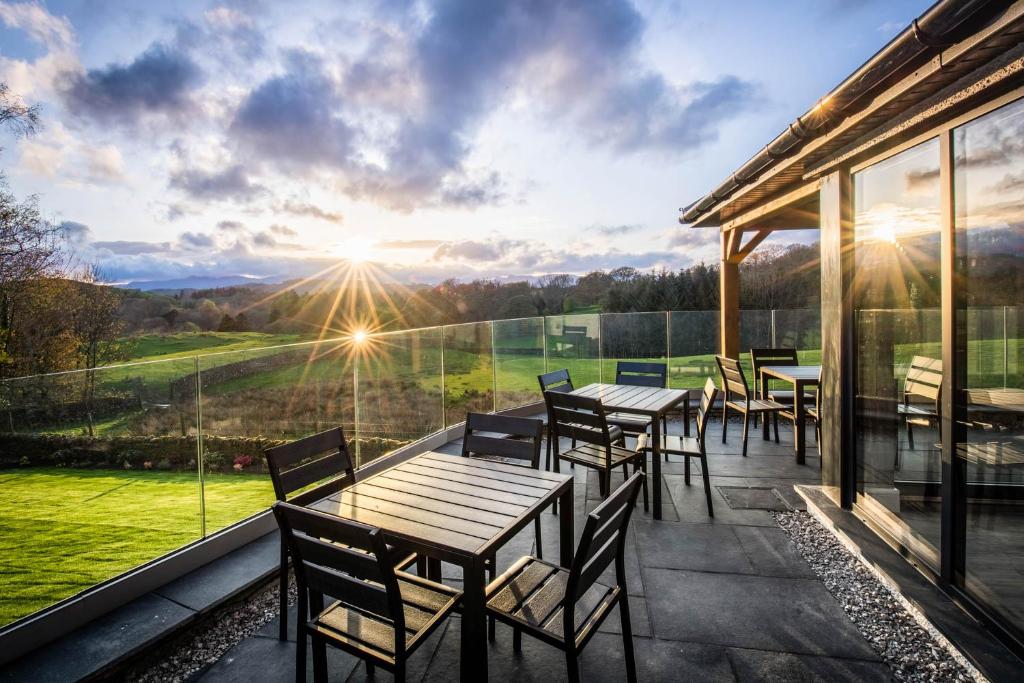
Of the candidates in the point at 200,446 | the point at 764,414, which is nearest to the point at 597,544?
the point at 200,446

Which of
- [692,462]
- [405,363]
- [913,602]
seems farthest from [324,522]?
[692,462]

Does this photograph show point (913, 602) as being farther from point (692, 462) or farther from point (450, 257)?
point (450, 257)

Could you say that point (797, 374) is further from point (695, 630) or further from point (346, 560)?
point (346, 560)

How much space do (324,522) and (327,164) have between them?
14411mm

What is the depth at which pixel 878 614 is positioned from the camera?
2.54 meters

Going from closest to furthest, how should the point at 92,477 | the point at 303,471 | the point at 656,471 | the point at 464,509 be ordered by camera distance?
the point at 464,509 < the point at 303,471 < the point at 92,477 < the point at 656,471

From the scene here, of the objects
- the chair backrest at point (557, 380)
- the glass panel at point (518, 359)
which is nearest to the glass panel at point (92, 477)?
the chair backrest at point (557, 380)

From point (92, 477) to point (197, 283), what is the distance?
19826 mm

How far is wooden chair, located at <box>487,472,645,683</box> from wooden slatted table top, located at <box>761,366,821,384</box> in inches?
167

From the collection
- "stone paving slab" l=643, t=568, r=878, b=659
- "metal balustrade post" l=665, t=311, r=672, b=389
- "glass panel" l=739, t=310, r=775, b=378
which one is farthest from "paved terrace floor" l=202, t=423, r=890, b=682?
"glass panel" l=739, t=310, r=775, b=378

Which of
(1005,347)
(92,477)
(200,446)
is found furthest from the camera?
(200,446)

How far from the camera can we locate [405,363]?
5684 millimetres

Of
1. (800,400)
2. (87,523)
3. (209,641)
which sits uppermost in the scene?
(800,400)

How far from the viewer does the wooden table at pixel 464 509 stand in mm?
1646
